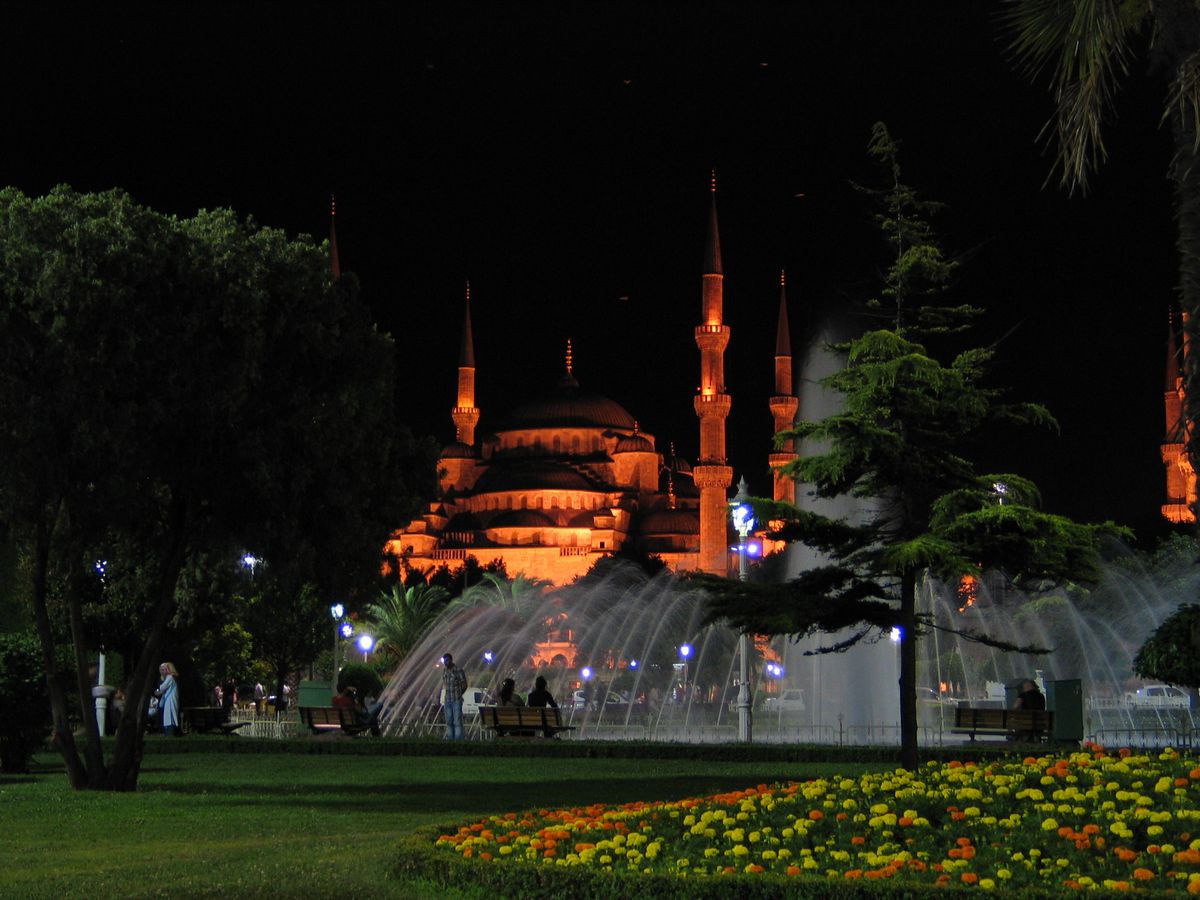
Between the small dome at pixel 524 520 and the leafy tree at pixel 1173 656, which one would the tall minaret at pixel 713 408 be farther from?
the leafy tree at pixel 1173 656

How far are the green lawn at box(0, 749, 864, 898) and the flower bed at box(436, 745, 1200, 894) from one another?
86cm

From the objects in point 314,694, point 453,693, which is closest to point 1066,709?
point 453,693

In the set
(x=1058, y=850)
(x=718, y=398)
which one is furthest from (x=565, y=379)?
(x=1058, y=850)

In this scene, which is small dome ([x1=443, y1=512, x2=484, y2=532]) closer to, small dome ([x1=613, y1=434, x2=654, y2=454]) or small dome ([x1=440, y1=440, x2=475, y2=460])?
small dome ([x1=440, y1=440, x2=475, y2=460])

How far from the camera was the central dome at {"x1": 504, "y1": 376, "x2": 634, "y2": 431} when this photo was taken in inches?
4286

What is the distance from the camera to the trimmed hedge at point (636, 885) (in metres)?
6.35

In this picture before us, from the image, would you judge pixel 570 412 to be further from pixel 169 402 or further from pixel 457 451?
pixel 169 402

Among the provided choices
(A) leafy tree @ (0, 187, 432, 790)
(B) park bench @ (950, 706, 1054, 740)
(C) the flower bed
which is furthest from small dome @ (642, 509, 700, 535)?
(C) the flower bed

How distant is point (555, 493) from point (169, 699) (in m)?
81.0

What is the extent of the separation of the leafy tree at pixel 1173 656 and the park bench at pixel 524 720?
8.38m

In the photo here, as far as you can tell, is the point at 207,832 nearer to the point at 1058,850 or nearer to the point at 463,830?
the point at 463,830

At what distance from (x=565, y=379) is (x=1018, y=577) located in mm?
98556

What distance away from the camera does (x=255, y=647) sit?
146 feet

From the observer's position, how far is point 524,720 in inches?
899
